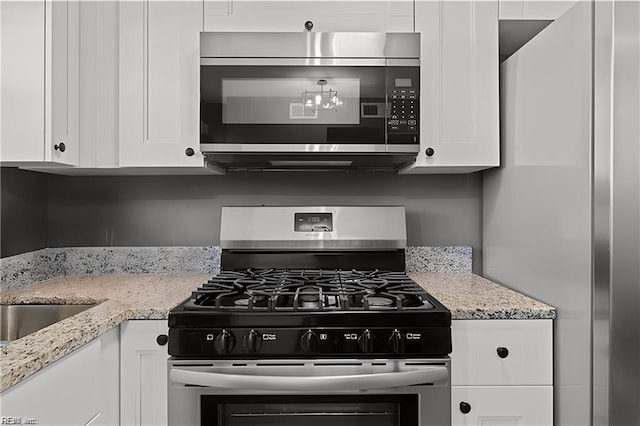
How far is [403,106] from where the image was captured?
1.90 meters

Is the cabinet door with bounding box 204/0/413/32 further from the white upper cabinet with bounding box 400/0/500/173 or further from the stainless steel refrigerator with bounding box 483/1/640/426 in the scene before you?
the stainless steel refrigerator with bounding box 483/1/640/426

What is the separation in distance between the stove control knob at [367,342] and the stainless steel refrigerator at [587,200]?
56cm

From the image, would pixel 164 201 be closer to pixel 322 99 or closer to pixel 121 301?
pixel 121 301

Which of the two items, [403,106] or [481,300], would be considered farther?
[403,106]

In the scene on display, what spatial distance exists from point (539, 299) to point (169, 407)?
118cm

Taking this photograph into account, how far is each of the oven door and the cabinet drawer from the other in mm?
111

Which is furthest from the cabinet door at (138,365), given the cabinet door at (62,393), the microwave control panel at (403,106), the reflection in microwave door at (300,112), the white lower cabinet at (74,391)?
the microwave control panel at (403,106)

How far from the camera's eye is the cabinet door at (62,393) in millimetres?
1057

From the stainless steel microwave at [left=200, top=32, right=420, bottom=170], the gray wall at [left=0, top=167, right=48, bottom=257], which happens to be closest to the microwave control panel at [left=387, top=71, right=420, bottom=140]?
the stainless steel microwave at [left=200, top=32, right=420, bottom=170]

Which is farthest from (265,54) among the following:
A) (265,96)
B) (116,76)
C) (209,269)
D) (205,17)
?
(209,269)

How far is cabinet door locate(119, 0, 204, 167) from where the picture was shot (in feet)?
6.32

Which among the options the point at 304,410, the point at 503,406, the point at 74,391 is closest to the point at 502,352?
the point at 503,406

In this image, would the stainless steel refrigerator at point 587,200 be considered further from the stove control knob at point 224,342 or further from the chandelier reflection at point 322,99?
the stove control knob at point 224,342

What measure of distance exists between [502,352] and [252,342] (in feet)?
2.44
